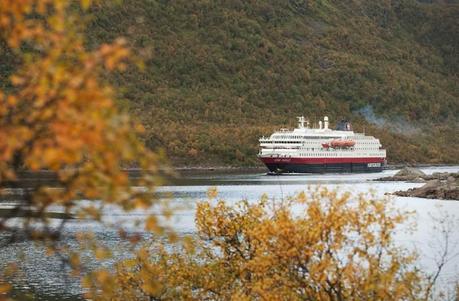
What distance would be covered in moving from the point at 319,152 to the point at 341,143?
619 cm

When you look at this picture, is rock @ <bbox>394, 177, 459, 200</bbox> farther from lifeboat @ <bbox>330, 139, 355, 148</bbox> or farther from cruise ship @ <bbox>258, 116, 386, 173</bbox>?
lifeboat @ <bbox>330, 139, 355, 148</bbox>

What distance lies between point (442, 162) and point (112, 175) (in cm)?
18999

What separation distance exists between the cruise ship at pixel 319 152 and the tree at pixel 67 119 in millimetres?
128645

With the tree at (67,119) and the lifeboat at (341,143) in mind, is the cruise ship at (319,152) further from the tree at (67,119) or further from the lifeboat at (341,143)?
the tree at (67,119)

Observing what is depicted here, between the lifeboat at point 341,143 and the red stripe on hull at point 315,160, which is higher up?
the lifeboat at point 341,143

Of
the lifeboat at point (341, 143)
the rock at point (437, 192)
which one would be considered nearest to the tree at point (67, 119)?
the rock at point (437, 192)

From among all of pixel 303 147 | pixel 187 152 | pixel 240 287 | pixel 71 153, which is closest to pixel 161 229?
pixel 71 153

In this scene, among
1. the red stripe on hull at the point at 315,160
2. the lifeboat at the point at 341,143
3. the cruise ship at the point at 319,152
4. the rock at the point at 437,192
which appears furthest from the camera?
the lifeboat at the point at 341,143

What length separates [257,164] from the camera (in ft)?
547

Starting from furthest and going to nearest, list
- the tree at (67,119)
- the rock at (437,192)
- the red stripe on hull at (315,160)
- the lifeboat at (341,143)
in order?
the lifeboat at (341,143) < the red stripe on hull at (315,160) < the rock at (437,192) < the tree at (67,119)

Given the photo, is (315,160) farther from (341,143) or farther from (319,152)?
(341,143)

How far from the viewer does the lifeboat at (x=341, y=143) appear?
148750 millimetres

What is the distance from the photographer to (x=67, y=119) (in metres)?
6.50

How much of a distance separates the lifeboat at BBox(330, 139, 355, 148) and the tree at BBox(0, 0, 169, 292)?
142m
